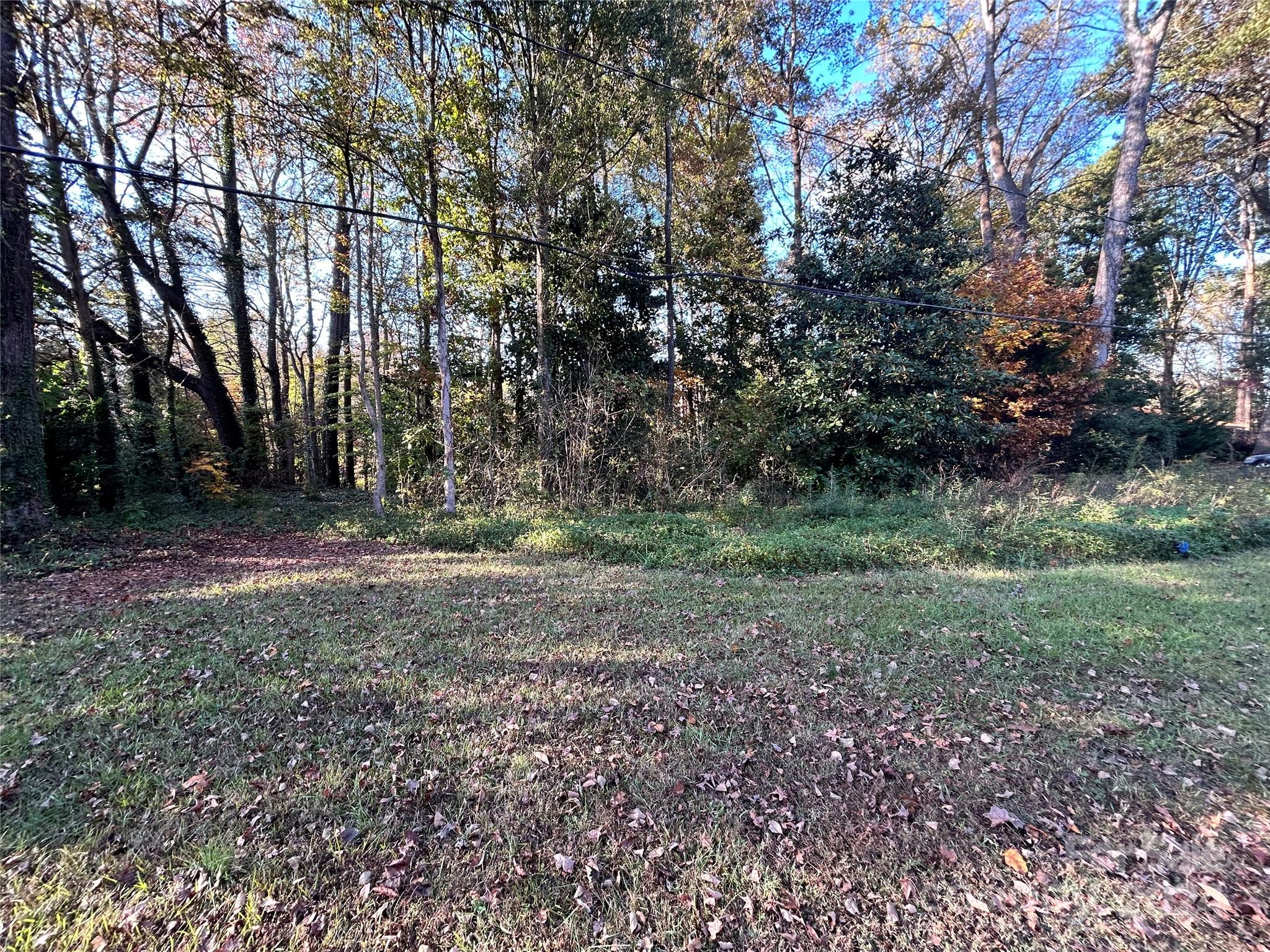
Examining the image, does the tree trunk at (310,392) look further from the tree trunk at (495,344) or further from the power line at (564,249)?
the tree trunk at (495,344)

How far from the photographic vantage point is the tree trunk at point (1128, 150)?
480 inches

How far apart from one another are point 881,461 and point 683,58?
9.49 m

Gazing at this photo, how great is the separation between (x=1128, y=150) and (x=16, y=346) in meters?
23.9

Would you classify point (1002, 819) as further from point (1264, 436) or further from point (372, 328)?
point (1264, 436)

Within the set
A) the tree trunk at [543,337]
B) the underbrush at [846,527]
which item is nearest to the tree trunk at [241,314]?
the underbrush at [846,527]

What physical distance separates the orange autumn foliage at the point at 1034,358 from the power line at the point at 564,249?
740 millimetres

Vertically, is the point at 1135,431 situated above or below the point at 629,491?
above

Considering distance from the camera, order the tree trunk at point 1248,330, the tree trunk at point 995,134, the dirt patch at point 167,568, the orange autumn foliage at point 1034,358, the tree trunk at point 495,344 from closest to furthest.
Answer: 1. the dirt patch at point 167,568
2. the tree trunk at point 495,344
3. the orange autumn foliage at point 1034,358
4. the tree trunk at point 995,134
5. the tree trunk at point 1248,330

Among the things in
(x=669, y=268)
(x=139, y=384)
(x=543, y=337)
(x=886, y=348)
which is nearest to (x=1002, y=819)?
(x=886, y=348)

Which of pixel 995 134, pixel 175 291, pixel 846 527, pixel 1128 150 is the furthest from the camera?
pixel 995 134

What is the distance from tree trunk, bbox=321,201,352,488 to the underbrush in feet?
11.8

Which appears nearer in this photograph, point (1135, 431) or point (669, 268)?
point (669, 268)

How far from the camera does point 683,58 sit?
10.1m

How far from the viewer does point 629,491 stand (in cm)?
975
